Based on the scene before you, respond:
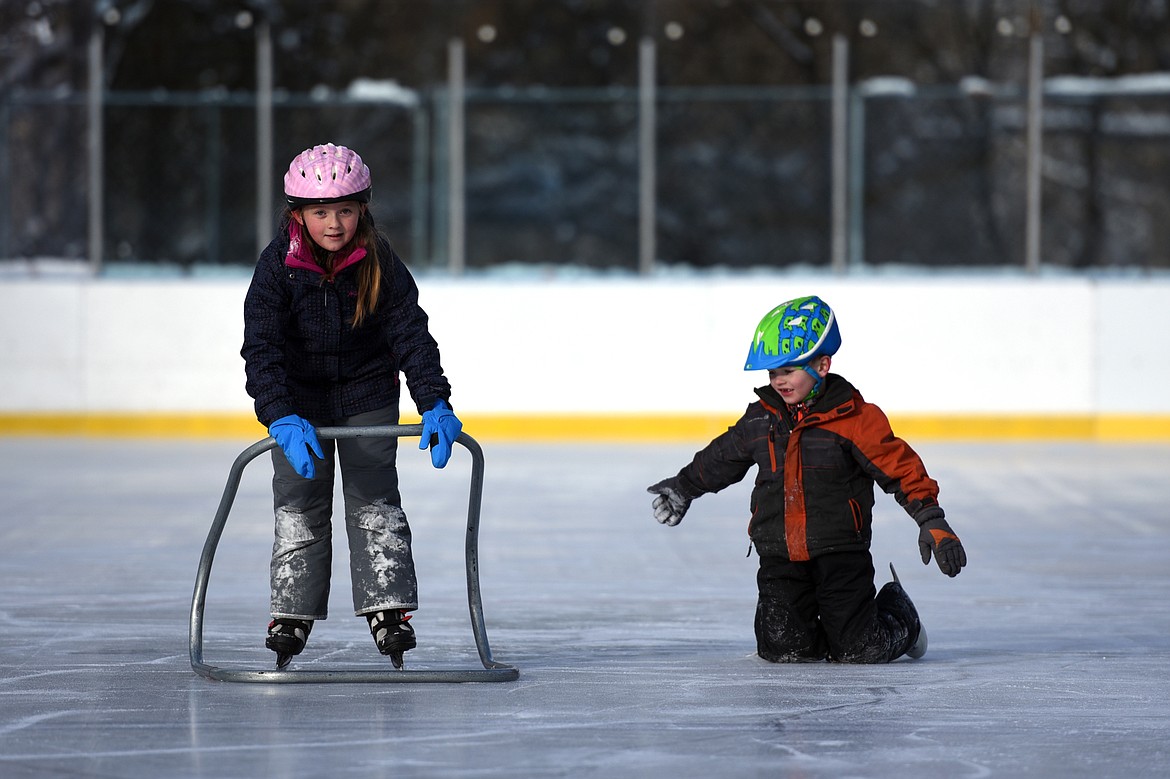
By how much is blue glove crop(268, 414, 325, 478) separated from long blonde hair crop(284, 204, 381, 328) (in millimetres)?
305

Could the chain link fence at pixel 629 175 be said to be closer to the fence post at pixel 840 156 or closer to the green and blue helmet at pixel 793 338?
the fence post at pixel 840 156

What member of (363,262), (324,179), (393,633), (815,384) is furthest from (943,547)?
(324,179)

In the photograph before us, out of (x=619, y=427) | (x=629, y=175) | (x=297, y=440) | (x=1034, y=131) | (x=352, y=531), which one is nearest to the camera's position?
(x=297, y=440)

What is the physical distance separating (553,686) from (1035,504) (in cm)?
513

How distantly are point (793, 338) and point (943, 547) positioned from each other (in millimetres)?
668

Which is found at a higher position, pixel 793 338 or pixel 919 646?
pixel 793 338

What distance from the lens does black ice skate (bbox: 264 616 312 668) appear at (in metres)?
4.76

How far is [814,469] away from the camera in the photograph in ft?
16.3

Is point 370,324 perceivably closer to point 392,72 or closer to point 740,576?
point 740,576

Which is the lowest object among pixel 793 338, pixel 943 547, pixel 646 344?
pixel 943 547

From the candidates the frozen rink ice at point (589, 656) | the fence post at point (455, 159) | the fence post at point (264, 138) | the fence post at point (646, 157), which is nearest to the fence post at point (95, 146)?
the fence post at point (264, 138)

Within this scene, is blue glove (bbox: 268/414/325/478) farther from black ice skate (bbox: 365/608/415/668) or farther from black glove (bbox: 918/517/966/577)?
black glove (bbox: 918/517/966/577)

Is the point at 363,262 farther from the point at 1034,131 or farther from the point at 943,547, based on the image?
the point at 1034,131

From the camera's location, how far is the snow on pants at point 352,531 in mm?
4801
